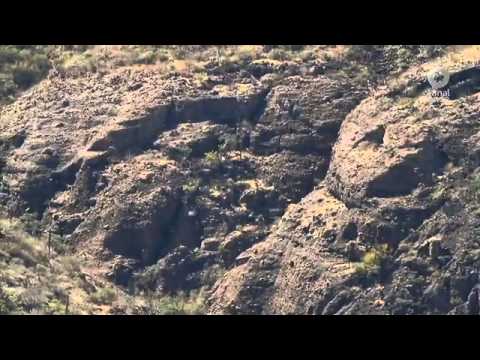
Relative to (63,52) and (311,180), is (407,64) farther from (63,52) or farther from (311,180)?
(63,52)

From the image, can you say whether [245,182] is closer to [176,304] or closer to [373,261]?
[176,304]

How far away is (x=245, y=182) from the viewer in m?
49.4

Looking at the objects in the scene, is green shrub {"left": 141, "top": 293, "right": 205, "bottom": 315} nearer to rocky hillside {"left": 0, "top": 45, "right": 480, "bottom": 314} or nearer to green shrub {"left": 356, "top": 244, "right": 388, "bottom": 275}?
rocky hillside {"left": 0, "top": 45, "right": 480, "bottom": 314}

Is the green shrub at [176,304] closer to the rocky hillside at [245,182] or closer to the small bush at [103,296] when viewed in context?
the rocky hillside at [245,182]

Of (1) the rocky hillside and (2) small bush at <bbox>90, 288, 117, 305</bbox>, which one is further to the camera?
(1) the rocky hillside

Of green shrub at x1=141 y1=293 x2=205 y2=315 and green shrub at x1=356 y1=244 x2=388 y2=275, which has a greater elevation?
green shrub at x1=356 y1=244 x2=388 y2=275

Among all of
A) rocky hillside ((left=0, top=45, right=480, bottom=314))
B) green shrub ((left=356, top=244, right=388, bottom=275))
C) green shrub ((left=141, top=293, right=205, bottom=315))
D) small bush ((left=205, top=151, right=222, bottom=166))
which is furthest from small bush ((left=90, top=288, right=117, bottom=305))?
small bush ((left=205, top=151, right=222, bottom=166))

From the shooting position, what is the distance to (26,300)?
36188 millimetres

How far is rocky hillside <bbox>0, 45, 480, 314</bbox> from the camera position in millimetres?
42594

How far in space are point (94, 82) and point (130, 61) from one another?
2076mm

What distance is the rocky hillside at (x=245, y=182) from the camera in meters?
42.6

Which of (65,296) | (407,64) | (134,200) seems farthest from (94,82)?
(65,296)

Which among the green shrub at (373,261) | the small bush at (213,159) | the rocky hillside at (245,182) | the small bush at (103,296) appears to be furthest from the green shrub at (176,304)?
the small bush at (213,159)

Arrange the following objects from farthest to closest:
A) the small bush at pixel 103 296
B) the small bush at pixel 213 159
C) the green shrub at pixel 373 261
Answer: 1. the small bush at pixel 213 159
2. the green shrub at pixel 373 261
3. the small bush at pixel 103 296
